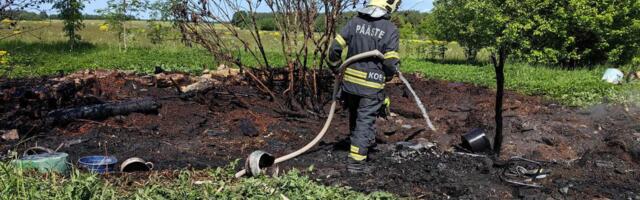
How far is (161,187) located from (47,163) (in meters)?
0.99

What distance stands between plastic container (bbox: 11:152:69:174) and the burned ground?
732mm

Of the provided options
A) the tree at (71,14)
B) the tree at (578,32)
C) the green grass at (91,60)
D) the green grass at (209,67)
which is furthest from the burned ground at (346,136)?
the tree at (578,32)

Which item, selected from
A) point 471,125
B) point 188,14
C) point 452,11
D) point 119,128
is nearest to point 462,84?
point 471,125

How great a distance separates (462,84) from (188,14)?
4954 mm

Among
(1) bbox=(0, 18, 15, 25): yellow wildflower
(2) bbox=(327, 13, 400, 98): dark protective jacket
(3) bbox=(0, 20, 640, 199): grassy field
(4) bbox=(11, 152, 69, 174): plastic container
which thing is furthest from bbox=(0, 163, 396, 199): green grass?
(1) bbox=(0, 18, 15, 25): yellow wildflower

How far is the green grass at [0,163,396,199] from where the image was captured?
11.6ft

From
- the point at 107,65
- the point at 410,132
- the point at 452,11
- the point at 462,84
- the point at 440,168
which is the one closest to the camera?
the point at 440,168

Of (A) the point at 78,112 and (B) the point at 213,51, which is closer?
(A) the point at 78,112

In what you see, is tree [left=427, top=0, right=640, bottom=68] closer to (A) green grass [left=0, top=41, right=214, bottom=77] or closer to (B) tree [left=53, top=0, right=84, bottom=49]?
(A) green grass [left=0, top=41, right=214, bottom=77]

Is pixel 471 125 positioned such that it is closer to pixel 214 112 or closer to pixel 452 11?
pixel 214 112

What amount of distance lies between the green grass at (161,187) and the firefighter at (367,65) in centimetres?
105

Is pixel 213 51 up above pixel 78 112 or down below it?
above

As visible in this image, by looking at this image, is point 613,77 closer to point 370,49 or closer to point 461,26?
point 461,26

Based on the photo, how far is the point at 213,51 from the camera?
7.37 metres
